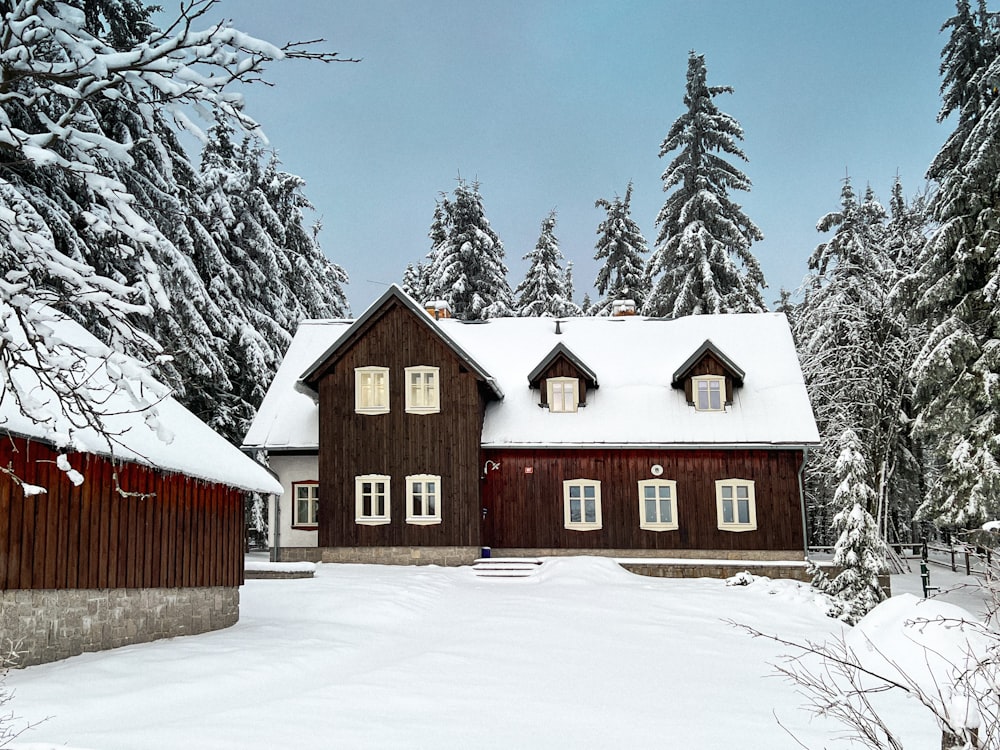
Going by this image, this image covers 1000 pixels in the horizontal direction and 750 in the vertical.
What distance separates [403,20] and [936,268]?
20.2 metres

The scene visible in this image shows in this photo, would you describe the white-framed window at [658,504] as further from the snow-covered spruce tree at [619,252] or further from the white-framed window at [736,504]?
the snow-covered spruce tree at [619,252]

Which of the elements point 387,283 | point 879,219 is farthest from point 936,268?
point 387,283

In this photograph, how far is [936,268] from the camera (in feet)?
76.3

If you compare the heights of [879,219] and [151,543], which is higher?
[879,219]

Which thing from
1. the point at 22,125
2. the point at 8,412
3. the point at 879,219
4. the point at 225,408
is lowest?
the point at 8,412

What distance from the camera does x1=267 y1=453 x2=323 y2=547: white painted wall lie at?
24203mm

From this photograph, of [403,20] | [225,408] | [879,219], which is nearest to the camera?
[403,20]

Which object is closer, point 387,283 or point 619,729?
point 619,729

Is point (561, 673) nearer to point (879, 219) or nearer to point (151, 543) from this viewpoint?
point (151, 543)

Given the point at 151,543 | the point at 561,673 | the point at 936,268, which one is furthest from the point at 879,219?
the point at 151,543

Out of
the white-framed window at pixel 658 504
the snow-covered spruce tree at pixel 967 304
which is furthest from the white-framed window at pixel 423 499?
the snow-covered spruce tree at pixel 967 304

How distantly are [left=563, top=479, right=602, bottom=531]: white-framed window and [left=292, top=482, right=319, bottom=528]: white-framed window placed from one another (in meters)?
6.89

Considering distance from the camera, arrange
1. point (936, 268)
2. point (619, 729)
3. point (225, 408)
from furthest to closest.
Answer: point (225, 408) → point (936, 268) → point (619, 729)

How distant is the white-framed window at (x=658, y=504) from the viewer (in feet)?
76.7
